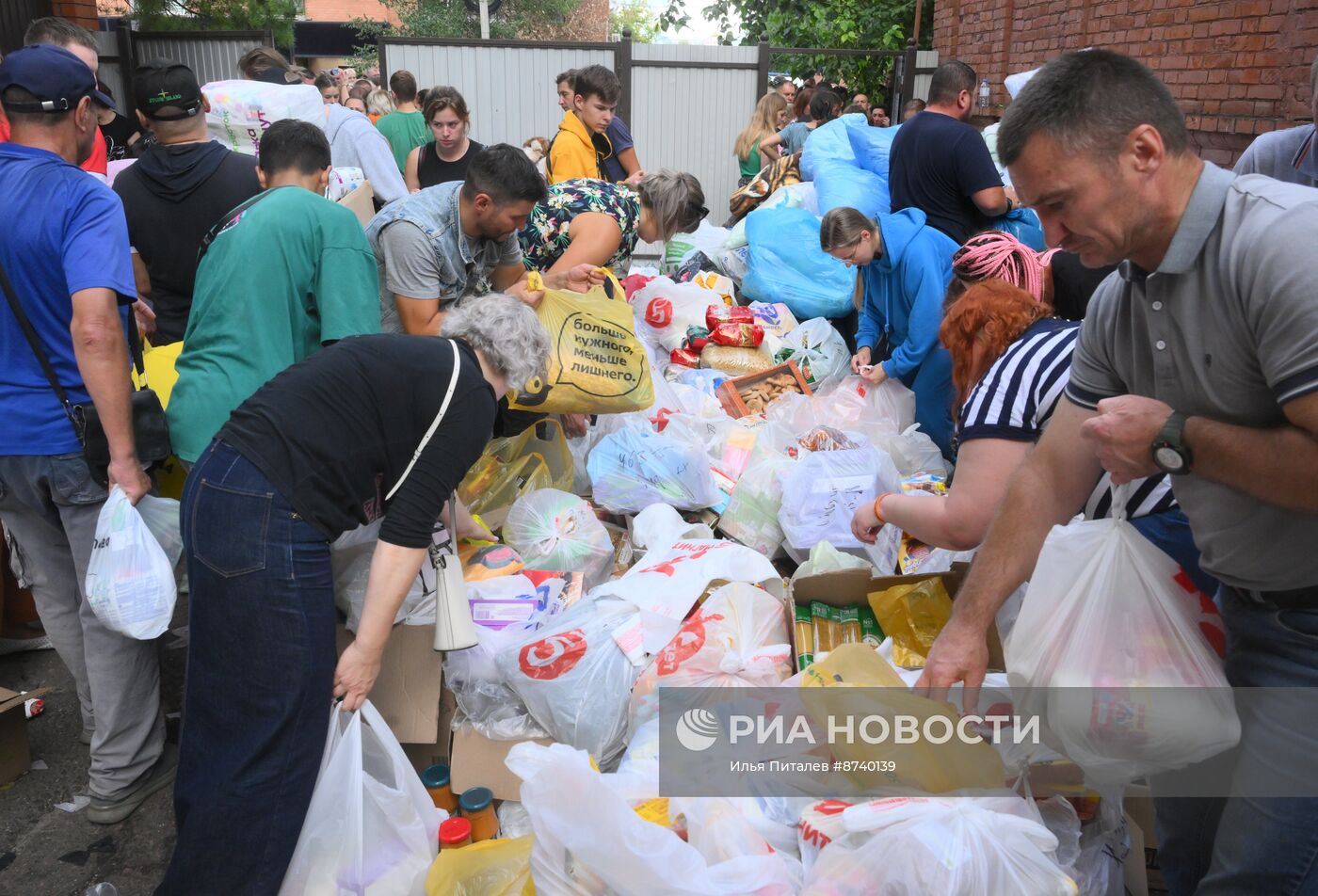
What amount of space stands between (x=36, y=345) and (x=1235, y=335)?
2.84 meters

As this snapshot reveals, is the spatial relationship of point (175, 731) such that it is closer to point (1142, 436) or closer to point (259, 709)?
point (259, 709)

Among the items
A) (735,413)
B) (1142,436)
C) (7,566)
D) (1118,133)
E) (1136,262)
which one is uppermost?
(1118,133)

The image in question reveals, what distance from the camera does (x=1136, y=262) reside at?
151 centimetres

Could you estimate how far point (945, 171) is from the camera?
496 centimetres

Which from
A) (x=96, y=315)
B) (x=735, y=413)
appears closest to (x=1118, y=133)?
(x=96, y=315)

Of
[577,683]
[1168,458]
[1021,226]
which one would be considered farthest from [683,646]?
[1021,226]

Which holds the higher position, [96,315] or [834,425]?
[96,315]

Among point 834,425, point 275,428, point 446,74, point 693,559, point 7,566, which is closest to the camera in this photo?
point 275,428

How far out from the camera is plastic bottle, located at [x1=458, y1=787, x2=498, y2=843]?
2393mm

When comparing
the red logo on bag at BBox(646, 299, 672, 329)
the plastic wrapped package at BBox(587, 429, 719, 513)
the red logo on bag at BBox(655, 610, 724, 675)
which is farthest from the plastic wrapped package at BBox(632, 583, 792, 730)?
the red logo on bag at BBox(646, 299, 672, 329)

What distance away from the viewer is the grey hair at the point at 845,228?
4.36 m

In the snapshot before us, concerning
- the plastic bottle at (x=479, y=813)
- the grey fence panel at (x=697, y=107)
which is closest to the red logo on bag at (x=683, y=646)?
the plastic bottle at (x=479, y=813)

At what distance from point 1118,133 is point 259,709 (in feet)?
6.52

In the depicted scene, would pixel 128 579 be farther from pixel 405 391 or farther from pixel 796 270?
pixel 796 270
